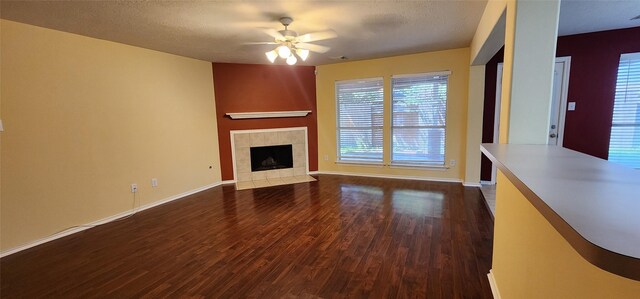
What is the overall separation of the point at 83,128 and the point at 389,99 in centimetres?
464

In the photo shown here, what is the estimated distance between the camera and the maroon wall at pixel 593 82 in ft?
11.8

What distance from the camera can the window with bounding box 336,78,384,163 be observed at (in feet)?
17.3

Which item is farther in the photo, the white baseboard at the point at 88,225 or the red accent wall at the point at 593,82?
the red accent wall at the point at 593,82

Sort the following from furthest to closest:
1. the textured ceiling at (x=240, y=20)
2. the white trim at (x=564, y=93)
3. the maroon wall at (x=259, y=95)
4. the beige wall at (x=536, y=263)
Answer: the maroon wall at (x=259, y=95)
the white trim at (x=564, y=93)
the textured ceiling at (x=240, y=20)
the beige wall at (x=536, y=263)

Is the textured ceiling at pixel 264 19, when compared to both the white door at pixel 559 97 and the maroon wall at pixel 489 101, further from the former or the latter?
the maroon wall at pixel 489 101

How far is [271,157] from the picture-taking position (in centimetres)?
566

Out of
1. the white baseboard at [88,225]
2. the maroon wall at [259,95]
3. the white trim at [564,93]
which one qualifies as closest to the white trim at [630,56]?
the white trim at [564,93]

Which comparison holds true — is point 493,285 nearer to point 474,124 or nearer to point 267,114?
point 474,124

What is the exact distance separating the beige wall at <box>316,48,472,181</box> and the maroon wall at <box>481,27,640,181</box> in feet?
4.41

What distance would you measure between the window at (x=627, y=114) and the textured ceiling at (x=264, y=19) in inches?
22.7

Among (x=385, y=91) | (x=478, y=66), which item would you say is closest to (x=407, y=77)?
(x=385, y=91)

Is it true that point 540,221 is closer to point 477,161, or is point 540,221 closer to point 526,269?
point 526,269

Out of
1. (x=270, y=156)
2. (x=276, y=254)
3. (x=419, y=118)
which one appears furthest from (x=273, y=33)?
(x=419, y=118)

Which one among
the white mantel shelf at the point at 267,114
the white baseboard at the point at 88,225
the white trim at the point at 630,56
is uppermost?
the white trim at the point at 630,56
